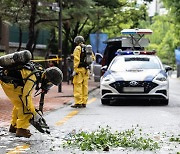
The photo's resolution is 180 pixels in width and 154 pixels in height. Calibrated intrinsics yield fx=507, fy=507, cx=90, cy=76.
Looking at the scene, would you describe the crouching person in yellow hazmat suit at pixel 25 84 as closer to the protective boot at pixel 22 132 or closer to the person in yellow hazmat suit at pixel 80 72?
the protective boot at pixel 22 132

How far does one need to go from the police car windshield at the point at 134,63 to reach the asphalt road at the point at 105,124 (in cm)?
111

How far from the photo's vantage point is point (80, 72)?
12.9 m

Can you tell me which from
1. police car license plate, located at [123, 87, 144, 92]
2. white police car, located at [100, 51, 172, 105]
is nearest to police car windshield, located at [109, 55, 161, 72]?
white police car, located at [100, 51, 172, 105]

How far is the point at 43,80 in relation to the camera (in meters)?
7.80

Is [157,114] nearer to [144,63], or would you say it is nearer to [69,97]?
[144,63]

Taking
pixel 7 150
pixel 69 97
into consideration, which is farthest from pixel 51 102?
pixel 7 150

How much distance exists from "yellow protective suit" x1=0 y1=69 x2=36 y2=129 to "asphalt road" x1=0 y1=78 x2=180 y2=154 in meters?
0.29

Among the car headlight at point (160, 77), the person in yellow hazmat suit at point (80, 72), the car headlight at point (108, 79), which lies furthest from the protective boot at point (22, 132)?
the car headlight at point (160, 77)

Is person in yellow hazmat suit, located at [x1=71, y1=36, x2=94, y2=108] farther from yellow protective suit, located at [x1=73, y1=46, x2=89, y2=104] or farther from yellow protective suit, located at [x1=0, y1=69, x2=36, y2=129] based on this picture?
yellow protective suit, located at [x1=0, y1=69, x2=36, y2=129]

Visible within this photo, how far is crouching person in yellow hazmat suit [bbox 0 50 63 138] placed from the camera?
7422 millimetres

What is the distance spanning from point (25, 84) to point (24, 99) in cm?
22

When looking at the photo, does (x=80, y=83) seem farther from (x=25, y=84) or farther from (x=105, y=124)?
(x=25, y=84)

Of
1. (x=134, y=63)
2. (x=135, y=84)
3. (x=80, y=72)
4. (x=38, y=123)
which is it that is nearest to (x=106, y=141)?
(x=38, y=123)

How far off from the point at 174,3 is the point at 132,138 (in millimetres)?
27635
